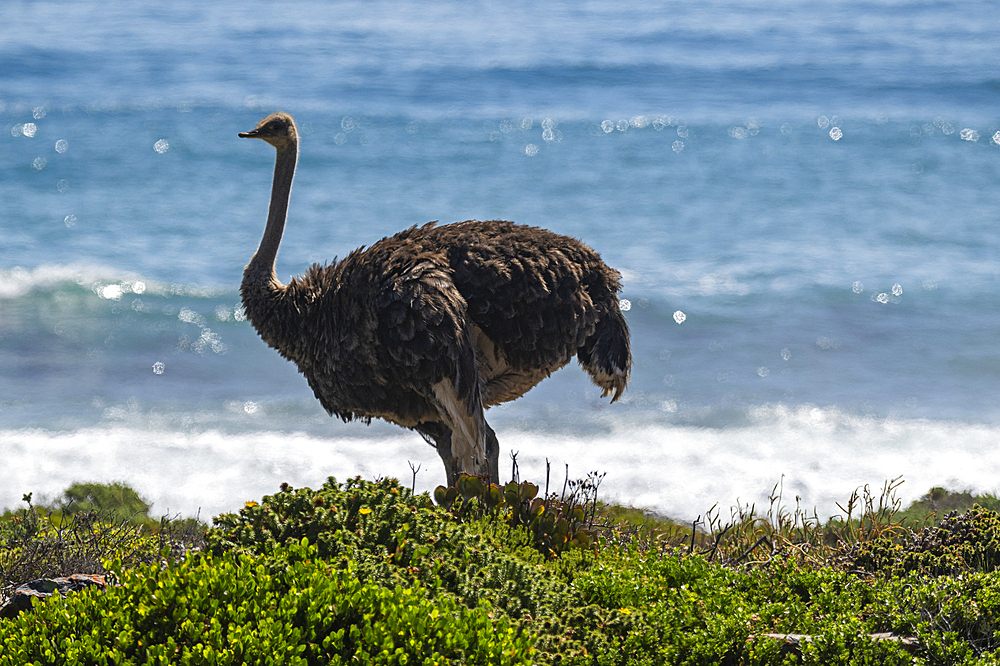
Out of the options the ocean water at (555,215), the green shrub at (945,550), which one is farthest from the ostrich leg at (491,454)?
the green shrub at (945,550)

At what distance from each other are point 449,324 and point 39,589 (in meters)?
2.30

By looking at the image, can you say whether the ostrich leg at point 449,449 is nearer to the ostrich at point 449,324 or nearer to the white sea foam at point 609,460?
the ostrich at point 449,324

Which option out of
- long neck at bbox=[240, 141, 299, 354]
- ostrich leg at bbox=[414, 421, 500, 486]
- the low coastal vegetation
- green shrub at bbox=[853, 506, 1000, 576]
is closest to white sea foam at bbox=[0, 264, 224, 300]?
long neck at bbox=[240, 141, 299, 354]

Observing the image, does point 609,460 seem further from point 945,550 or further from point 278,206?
point 945,550

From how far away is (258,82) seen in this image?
1030 inches

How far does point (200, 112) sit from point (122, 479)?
51.5ft

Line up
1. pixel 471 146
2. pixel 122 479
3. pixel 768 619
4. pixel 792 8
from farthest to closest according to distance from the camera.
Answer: pixel 792 8, pixel 471 146, pixel 122 479, pixel 768 619

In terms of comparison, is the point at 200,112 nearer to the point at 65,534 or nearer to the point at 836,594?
the point at 65,534

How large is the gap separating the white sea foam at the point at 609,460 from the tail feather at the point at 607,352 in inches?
134

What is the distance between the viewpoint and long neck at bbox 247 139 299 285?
21.9ft

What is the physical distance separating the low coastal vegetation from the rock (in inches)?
11.0

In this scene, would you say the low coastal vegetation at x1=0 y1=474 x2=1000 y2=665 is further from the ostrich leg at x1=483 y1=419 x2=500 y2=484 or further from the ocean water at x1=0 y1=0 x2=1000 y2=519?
the ocean water at x1=0 y1=0 x2=1000 y2=519

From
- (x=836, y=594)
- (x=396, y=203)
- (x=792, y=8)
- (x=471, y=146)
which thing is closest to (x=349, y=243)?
(x=396, y=203)

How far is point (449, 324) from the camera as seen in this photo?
570 centimetres
